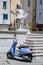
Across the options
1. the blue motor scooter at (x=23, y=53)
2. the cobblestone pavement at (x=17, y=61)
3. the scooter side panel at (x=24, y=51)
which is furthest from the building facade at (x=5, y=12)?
the scooter side panel at (x=24, y=51)

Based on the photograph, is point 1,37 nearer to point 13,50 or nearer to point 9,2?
point 13,50

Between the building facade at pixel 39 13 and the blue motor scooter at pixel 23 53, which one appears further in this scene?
the building facade at pixel 39 13

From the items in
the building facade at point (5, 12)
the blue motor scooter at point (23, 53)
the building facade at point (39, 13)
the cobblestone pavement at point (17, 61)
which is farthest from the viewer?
the building facade at point (39, 13)

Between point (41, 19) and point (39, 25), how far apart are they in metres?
0.99

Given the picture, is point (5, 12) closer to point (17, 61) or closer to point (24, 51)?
point (24, 51)

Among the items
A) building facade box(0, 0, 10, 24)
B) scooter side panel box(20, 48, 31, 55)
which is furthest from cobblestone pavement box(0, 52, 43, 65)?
building facade box(0, 0, 10, 24)

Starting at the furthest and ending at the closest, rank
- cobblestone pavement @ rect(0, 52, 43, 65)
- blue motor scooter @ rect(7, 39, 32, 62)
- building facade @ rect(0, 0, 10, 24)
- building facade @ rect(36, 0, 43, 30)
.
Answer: building facade @ rect(36, 0, 43, 30) < building facade @ rect(0, 0, 10, 24) < blue motor scooter @ rect(7, 39, 32, 62) < cobblestone pavement @ rect(0, 52, 43, 65)

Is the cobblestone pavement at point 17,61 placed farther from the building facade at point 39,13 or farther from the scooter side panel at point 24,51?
the building facade at point 39,13

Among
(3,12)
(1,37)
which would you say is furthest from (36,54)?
(3,12)

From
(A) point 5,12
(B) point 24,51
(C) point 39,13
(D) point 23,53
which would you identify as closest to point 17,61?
(D) point 23,53

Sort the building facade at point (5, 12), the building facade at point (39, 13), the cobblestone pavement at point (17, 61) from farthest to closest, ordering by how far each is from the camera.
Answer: the building facade at point (39, 13)
the building facade at point (5, 12)
the cobblestone pavement at point (17, 61)

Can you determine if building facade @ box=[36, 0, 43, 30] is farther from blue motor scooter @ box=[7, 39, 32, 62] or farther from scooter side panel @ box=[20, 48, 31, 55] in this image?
scooter side panel @ box=[20, 48, 31, 55]

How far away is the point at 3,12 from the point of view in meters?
39.2

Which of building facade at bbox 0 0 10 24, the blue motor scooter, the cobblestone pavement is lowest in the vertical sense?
the cobblestone pavement
